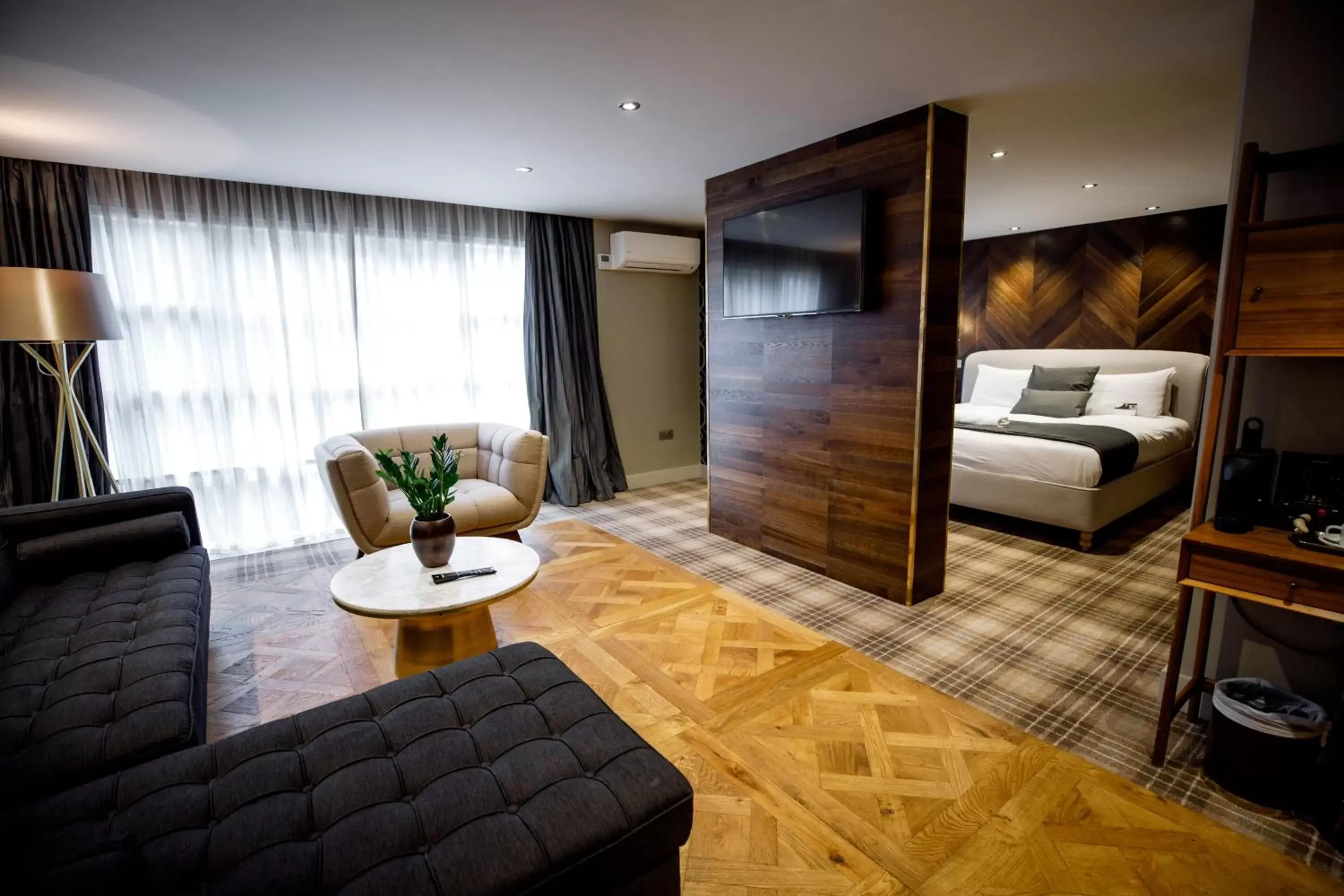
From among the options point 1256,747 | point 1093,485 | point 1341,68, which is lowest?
point 1256,747

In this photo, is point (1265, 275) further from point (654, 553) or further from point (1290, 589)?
point (654, 553)

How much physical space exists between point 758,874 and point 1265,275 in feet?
6.95

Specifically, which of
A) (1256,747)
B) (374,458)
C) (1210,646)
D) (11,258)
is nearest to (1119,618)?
(1210,646)

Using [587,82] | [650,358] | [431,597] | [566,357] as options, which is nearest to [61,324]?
[431,597]

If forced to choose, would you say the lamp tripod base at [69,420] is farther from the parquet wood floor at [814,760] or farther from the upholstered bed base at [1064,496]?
the upholstered bed base at [1064,496]

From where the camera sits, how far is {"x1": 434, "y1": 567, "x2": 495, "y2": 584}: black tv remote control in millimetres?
2301

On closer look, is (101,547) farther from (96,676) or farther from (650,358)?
(650,358)

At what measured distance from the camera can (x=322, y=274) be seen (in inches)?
162

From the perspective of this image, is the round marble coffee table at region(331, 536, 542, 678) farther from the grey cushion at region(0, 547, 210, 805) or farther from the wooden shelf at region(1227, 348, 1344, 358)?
the wooden shelf at region(1227, 348, 1344, 358)

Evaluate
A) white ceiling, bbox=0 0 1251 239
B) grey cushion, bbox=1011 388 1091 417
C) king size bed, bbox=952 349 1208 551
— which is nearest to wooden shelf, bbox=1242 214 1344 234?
white ceiling, bbox=0 0 1251 239

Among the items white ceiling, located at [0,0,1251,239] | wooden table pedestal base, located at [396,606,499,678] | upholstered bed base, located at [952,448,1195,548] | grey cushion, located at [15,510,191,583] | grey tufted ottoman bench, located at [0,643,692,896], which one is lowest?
wooden table pedestal base, located at [396,606,499,678]

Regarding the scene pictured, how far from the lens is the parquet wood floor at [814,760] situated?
1514 millimetres

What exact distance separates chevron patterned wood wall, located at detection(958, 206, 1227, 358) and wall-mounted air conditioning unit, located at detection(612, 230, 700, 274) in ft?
8.52

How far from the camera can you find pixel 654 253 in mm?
5191
